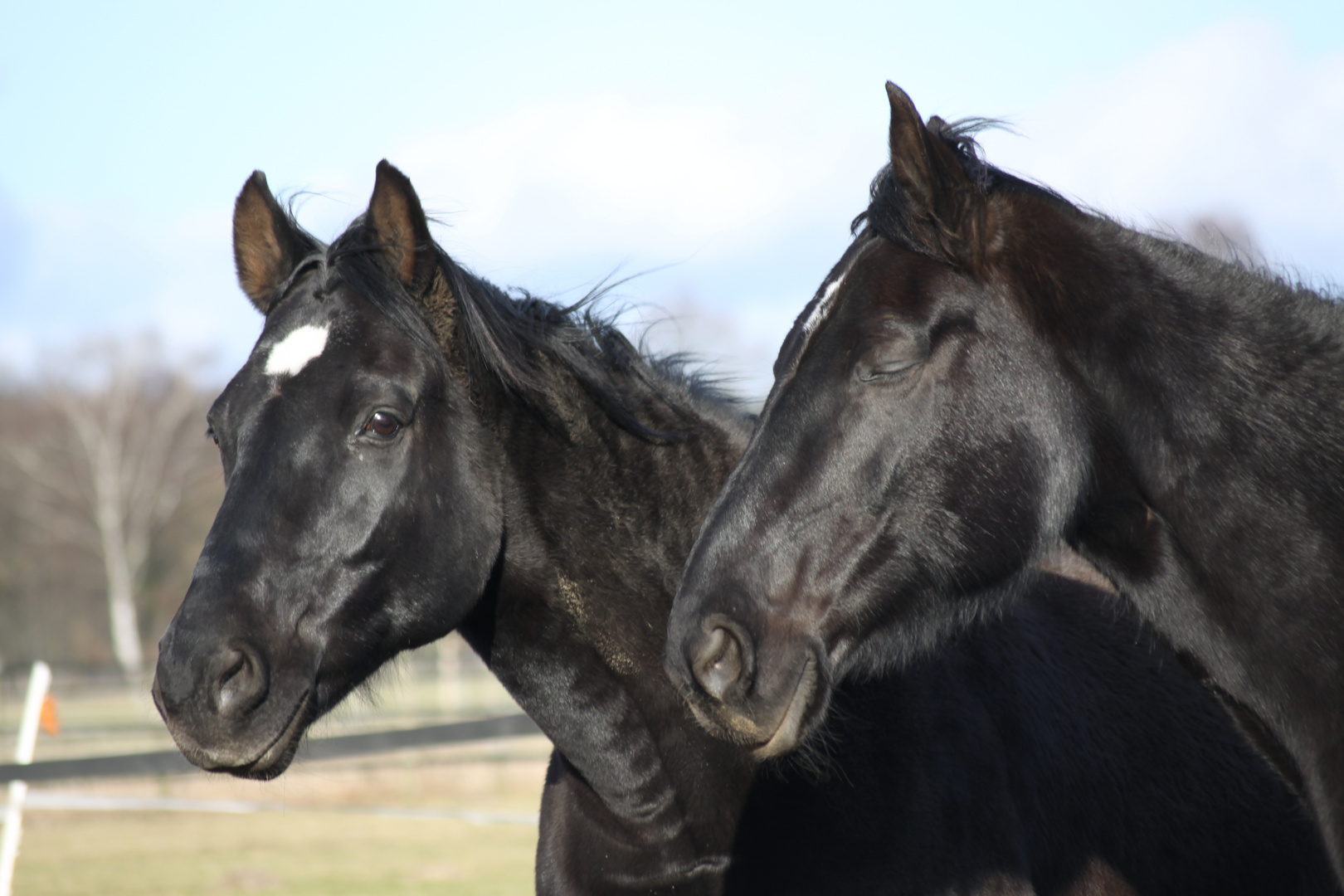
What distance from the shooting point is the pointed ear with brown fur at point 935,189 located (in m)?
2.32

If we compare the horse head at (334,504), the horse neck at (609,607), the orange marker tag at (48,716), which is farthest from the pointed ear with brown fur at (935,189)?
the orange marker tag at (48,716)

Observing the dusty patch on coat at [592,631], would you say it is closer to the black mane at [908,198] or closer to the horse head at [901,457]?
the horse head at [901,457]

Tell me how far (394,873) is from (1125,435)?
8041mm

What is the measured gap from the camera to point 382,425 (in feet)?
9.61

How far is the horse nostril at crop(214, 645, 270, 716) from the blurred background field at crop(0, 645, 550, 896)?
3.02 meters

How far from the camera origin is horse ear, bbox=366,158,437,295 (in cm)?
310

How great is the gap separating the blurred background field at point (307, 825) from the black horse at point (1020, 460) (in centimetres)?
375

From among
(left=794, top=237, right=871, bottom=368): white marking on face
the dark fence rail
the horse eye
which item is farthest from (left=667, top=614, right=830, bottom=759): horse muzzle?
the dark fence rail

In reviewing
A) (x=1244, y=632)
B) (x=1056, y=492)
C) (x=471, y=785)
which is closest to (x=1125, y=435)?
(x=1056, y=492)

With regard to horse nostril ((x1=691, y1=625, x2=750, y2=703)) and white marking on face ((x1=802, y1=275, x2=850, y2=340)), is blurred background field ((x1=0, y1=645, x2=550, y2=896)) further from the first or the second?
white marking on face ((x1=802, y1=275, x2=850, y2=340))

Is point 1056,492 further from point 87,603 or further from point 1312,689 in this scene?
point 87,603

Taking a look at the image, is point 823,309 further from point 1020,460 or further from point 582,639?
point 582,639

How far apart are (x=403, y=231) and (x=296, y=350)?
1.46ft

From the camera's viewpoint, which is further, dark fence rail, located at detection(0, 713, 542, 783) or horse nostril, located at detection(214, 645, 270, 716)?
dark fence rail, located at detection(0, 713, 542, 783)
